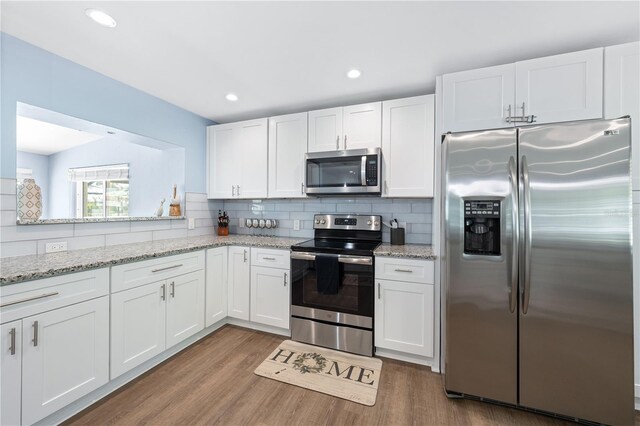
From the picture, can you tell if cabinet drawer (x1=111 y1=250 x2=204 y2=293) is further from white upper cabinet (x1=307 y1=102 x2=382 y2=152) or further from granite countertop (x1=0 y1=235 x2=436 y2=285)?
white upper cabinet (x1=307 y1=102 x2=382 y2=152)

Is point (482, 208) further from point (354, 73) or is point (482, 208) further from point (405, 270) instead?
point (354, 73)

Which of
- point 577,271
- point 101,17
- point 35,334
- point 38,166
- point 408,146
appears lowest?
point 35,334

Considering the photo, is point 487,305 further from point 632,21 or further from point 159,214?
point 159,214

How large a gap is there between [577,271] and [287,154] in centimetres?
249

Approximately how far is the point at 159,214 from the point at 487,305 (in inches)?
124

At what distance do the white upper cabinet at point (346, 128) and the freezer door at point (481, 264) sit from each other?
872 mm

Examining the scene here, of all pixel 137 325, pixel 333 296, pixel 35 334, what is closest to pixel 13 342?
pixel 35 334

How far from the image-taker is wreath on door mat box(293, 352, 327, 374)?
2092 mm

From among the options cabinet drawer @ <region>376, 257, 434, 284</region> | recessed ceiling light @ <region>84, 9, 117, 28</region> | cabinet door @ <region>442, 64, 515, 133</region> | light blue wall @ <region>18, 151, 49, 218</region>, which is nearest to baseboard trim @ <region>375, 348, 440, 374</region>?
cabinet drawer @ <region>376, 257, 434, 284</region>

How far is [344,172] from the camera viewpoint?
2.57 m

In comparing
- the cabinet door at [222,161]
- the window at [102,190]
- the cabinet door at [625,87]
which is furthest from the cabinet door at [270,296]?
the window at [102,190]

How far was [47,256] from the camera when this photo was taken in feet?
5.96

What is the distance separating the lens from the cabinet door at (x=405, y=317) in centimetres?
211

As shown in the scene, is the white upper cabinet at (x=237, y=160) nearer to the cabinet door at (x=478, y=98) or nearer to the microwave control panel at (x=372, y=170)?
the microwave control panel at (x=372, y=170)
